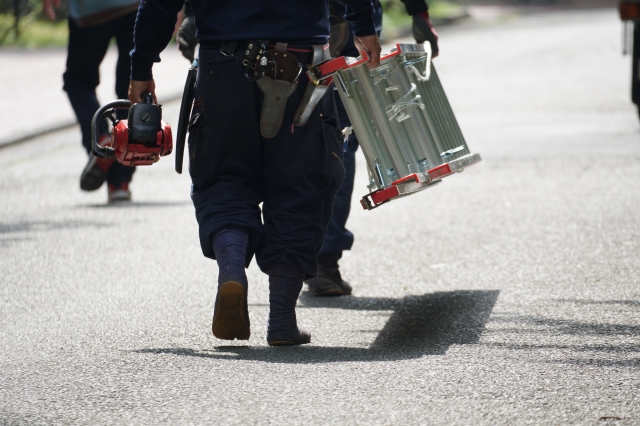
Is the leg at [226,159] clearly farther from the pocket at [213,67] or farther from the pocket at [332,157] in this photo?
the pocket at [332,157]

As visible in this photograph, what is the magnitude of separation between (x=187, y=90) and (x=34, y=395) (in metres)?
1.33

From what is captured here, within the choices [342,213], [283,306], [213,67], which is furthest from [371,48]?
[342,213]

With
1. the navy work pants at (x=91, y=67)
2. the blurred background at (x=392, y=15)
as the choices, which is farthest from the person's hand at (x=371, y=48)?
the blurred background at (x=392, y=15)

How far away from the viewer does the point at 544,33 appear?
22766 millimetres

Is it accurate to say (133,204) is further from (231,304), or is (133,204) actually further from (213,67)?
(231,304)

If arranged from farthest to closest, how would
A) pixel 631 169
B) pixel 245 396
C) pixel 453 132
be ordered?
1. pixel 631 169
2. pixel 453 132
3. pixel 245 396

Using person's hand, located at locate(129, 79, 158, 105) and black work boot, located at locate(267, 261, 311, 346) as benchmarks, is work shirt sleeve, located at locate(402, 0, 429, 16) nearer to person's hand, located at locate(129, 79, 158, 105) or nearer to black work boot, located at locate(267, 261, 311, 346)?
person's hand, located at locate(129, 79, 158, 105)

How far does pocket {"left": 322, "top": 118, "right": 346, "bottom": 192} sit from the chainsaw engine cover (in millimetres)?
632

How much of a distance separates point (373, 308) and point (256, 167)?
40.7 inches

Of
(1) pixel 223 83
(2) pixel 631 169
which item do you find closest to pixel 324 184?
(1) pixel 223 83

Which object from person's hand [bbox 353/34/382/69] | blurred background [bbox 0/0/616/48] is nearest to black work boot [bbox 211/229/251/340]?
person's hand [bbox 353/34/382/69]

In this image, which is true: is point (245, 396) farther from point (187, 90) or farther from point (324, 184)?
point (187, 90)

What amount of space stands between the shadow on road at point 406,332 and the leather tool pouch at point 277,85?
2.56 feet

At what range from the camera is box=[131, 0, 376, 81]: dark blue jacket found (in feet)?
13.5
